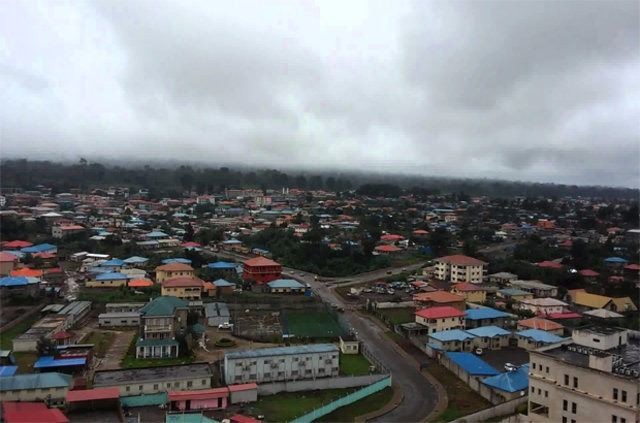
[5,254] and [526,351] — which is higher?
[5,254]

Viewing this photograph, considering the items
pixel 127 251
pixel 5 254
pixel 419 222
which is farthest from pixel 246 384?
pixel 419 222

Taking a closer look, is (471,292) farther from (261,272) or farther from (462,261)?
(261,272)

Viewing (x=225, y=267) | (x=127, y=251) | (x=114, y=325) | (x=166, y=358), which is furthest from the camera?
(x=127, y=251)

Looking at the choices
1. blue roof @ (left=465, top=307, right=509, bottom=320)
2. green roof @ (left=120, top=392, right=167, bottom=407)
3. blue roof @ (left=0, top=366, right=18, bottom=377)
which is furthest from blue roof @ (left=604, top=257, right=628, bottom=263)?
blue roof @ (left=0, top=366, right=18, bottom=377)

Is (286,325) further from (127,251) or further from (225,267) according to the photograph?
(127,251)

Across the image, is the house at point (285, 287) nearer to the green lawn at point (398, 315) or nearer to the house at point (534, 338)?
the green lawn at point (398, 315)

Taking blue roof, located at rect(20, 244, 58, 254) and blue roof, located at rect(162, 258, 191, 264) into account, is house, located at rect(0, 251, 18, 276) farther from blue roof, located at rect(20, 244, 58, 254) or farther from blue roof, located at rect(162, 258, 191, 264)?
blue roof, located at rect(162, 258, 191, 264)
